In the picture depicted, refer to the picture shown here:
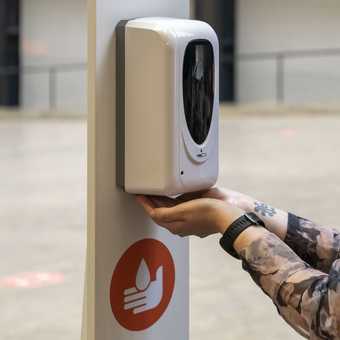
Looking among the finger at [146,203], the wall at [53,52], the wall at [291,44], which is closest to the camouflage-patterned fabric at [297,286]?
the finger at [146,203]

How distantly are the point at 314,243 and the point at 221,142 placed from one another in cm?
914

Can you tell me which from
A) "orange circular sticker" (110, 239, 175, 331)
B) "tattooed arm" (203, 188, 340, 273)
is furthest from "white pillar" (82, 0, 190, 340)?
"tattooed arm" (203, 188, 340, 273)

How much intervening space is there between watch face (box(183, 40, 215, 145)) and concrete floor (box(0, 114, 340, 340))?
6.30ft

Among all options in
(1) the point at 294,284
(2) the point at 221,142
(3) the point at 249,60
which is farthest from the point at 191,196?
(3) the point at 249,60

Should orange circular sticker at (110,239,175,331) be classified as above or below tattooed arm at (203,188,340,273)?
below

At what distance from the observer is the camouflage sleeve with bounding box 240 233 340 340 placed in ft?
5.28

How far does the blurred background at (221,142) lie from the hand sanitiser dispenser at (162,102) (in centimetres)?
195

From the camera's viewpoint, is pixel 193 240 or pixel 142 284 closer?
pixel 142 284

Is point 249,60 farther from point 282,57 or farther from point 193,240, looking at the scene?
point 193,240

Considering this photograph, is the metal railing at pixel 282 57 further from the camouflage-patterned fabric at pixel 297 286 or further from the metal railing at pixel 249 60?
the camouflage-patterned fabric at pixel 297 286

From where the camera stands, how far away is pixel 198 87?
201cm

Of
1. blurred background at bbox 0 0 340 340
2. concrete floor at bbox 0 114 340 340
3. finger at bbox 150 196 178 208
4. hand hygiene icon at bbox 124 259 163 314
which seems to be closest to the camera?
finger at bbox 150 196 178 208

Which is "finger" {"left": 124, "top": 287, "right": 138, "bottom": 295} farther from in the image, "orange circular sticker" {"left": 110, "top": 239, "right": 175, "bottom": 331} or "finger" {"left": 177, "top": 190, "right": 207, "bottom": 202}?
"finger" {"left": 177, "top": 190, "right": 207, "bottom": 202}

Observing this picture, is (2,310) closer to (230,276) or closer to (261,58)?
(230,276)
